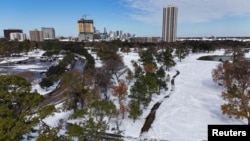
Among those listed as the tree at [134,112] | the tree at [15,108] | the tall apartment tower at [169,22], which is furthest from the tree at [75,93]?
the tall apartment tower at [169,22]

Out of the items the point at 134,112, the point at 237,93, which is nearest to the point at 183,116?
the point at 134,112

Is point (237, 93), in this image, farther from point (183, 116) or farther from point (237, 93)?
point (183, 116)

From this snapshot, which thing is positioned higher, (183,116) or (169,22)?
(169,22)

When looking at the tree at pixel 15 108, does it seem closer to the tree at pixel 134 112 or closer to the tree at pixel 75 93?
the tree at pixel 134 112

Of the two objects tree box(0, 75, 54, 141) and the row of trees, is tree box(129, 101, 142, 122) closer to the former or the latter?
the row of trees

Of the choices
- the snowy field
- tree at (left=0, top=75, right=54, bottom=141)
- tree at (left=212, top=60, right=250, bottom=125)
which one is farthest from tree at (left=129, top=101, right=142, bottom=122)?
tree at (left=0, top=75, right=54, bottom=141)
